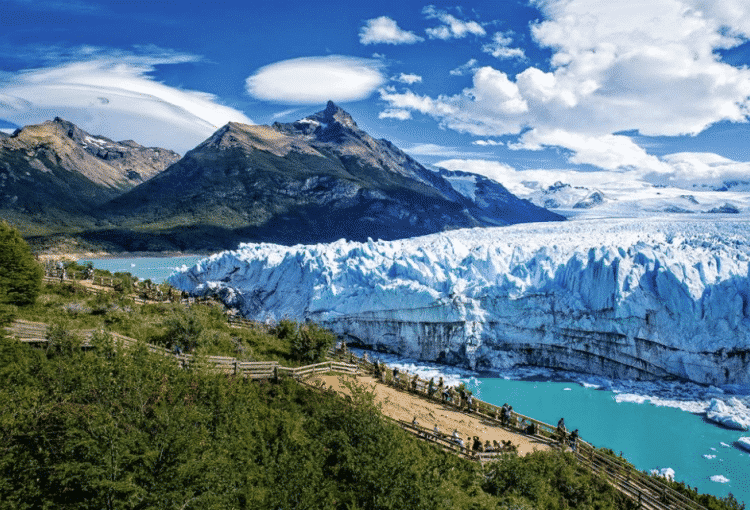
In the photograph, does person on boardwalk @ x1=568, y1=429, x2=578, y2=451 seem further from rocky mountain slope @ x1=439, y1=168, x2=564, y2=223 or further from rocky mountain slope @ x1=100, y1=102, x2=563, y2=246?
rocky mountain slope @ x1=439, y1=168, x2=564, y2=223

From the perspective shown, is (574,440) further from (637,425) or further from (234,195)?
(234,195)

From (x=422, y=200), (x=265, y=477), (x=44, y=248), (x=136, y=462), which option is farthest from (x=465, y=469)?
(x=422, y=200)

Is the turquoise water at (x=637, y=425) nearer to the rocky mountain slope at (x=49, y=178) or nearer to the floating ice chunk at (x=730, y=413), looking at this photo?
the floating ice chunk at (x=730, y=413)

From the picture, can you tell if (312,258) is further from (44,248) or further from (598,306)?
(44,248)

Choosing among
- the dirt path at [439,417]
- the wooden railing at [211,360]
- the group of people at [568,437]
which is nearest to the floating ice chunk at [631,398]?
the group of people at [568,437]

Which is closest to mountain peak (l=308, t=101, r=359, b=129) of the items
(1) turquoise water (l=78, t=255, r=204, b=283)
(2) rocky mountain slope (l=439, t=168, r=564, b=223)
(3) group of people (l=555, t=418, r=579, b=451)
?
(2) rocky mountain slope (l=439, t=168, r=564, b=223)

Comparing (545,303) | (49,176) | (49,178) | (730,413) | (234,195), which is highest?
(49,176)

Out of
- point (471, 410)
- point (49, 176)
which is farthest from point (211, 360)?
point (49, 176)
